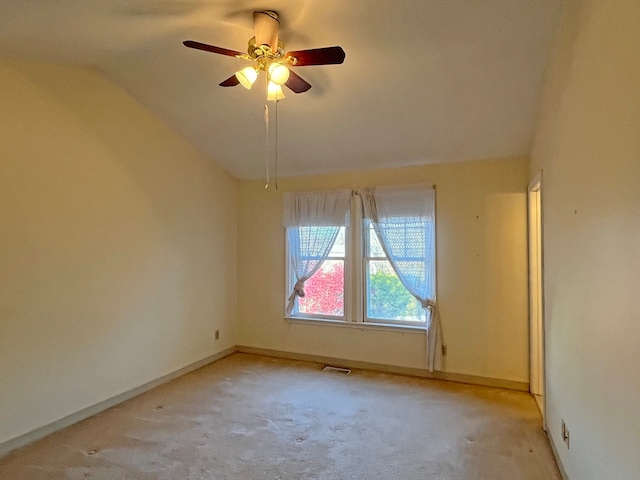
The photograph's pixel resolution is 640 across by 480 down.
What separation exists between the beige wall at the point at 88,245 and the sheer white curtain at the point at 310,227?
1.03 meters

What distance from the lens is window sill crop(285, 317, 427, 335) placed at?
428 centimetres

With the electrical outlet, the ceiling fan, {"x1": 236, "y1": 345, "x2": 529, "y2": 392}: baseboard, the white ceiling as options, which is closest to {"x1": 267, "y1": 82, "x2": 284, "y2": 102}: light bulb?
the ceiling fan

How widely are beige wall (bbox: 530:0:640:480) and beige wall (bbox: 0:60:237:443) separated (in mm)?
3472

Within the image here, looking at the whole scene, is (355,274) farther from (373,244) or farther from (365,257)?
(373,244)

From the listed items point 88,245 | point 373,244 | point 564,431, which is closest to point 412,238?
point 373,244

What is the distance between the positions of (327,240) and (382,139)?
4.54ft

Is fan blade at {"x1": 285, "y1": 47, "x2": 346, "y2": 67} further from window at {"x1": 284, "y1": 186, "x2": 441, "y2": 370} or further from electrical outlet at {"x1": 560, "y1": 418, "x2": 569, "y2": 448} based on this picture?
electrical outlet at {"x1": 560, "y1": 418, "x2": 569, "y2": 448}

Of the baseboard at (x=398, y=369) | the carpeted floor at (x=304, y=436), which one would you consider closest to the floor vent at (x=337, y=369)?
the baseboard at (x=398, y=369)

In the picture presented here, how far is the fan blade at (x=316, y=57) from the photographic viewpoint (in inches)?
84.1

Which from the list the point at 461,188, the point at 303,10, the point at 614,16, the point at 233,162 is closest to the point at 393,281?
the point at 461,188

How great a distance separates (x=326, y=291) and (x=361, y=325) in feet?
1.97

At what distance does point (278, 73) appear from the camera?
Answer: 2355mm

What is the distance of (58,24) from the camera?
244 cm

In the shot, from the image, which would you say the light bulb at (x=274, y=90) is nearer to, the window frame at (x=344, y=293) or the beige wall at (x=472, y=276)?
the beige wall at (x=472, y=276)
